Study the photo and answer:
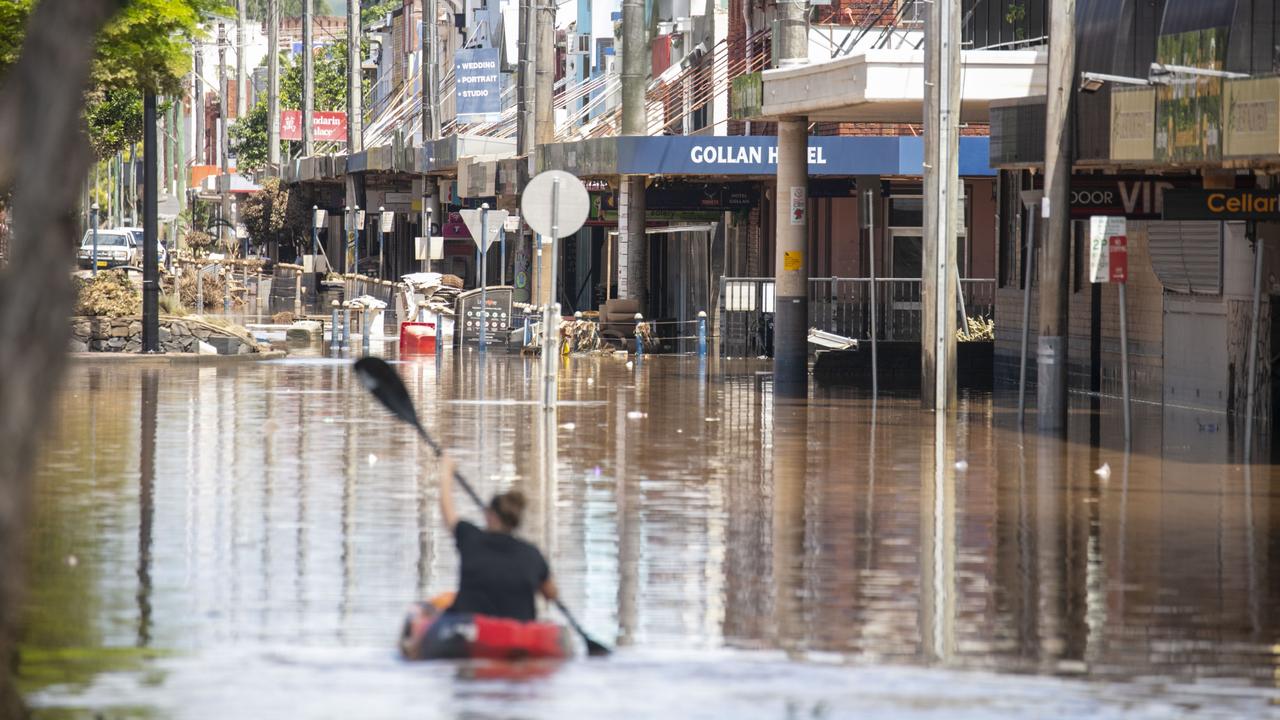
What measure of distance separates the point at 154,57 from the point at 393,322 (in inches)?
856

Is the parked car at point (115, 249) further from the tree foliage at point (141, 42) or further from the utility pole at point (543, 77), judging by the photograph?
the tree foliage at point (141, 42)

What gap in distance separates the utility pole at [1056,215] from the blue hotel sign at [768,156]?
35.3 feet

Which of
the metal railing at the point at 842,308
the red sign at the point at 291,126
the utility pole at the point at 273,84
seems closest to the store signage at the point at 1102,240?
the metal railing at the point at 842,308

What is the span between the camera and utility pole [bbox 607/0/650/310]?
4128 cm

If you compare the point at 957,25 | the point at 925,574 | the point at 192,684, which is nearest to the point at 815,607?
the point at 925,574

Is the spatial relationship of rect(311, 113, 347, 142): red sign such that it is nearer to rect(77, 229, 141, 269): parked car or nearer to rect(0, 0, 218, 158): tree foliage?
rect(77, 229, 141, 269): parked car

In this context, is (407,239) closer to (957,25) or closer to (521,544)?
(957,25)

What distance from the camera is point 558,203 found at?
23.8 metres

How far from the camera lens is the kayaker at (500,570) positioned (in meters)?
9.83

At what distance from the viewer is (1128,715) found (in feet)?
29.3

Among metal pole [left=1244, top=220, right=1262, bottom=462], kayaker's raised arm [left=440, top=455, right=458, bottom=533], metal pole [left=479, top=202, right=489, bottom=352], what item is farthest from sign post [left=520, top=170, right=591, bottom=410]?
kayaker's raised arm [left=440, top=455, right=458, bottom=533]

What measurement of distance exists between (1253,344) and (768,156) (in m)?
13.1

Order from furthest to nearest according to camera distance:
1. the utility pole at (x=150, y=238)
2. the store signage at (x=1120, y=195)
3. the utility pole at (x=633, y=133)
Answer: the utility pole at (x=633, y=133) → the utility pole at (x=150, y=238) → the store signage at (x=1120, y=195)

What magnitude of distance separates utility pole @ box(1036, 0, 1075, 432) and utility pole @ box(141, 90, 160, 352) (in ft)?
48.4
